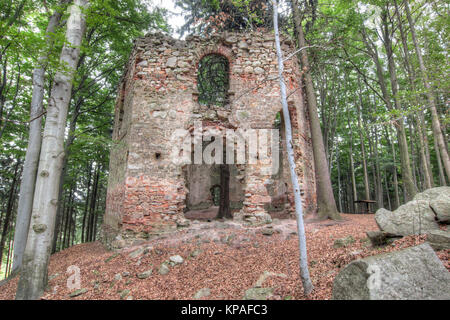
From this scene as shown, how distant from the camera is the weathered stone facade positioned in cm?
744

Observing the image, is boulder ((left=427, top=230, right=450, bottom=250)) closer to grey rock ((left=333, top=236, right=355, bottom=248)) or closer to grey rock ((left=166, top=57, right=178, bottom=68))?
grey rock ((left=333, top=236, right=355, bottom=248))

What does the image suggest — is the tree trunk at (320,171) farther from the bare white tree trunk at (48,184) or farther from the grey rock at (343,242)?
the bare white tree trunk at (48,184)

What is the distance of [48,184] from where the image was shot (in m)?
4.73

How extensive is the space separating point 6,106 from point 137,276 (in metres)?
10.8

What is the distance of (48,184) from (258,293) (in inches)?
178

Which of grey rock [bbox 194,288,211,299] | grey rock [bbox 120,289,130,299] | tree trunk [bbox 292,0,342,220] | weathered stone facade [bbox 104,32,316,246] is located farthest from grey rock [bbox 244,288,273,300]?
A: tree trunk [bbox 292,0,342,220]

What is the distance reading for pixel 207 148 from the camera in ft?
45.3

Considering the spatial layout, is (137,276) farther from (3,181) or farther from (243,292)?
(3,181)

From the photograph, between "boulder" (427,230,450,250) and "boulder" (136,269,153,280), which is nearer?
"boulder" (427,230,450,250)

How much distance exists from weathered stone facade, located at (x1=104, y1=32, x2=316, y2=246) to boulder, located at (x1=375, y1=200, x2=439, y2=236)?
390 cm

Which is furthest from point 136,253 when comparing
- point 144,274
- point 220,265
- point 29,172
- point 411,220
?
point 411,220

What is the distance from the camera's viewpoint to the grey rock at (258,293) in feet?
11.7

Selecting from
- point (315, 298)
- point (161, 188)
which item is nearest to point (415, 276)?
point (315, 298)

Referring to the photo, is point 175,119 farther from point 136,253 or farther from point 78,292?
point 78,292
